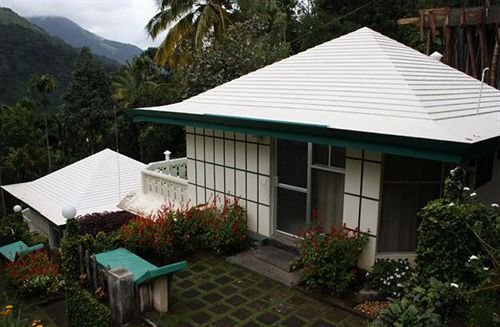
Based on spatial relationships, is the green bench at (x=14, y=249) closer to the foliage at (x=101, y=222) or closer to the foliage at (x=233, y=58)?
the foliage at (x=101, y=222)

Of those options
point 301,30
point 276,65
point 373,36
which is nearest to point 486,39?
point 373,36

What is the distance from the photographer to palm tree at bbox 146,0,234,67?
18750mm

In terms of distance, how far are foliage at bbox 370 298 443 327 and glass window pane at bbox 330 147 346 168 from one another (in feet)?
9.10

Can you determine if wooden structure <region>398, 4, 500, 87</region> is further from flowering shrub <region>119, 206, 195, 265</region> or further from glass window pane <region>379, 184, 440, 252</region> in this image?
flowering shrub <region>119, 206, 195, 265</region>

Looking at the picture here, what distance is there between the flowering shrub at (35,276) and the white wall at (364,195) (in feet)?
17.0

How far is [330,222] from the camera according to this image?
6996 millimetres

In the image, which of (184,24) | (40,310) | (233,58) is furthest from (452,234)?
(184,24)

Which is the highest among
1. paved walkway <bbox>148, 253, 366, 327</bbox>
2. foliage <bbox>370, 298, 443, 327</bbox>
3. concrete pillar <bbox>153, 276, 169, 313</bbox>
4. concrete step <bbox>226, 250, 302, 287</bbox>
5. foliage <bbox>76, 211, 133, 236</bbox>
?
foliage <bbox>370, 298, 443, 327</bbox>

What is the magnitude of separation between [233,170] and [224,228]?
122 centimetres

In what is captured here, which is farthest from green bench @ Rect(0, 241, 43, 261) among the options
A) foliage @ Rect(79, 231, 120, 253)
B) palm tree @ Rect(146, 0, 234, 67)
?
palm tree @ Rect(146, 0, 234, 67)

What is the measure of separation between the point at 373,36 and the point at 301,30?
19.8 metres

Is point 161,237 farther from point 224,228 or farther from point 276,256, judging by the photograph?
point 276,256

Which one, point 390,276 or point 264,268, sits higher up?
point 390,276

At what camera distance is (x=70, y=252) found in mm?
5809
